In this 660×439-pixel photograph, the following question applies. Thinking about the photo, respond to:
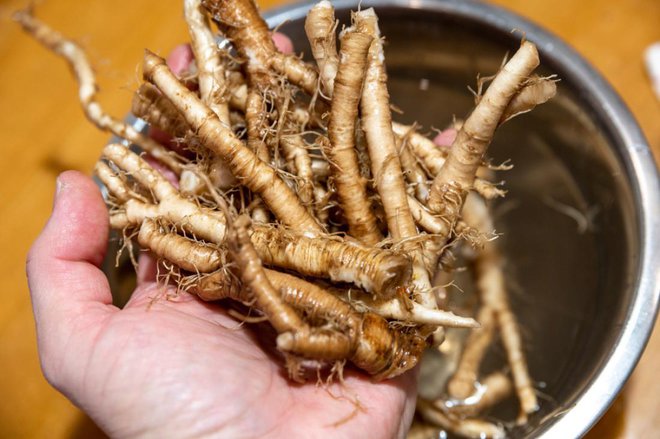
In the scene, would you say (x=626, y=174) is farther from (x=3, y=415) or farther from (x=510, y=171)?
(x=3, y=415)

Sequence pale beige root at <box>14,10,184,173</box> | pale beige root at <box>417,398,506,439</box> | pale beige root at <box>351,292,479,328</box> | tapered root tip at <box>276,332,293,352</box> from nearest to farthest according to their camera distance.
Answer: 1. tapered root tip at <box>276,332,293,352</box>
2. pale beige root at <box>351,292,479,328</box>
3. pale beige root at <box>14,10,184,173</box>
4. pale beige root at <box>417,398,506,439</box>

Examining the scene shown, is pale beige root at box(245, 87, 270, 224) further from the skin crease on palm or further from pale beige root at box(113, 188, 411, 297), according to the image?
the skin crease on palm

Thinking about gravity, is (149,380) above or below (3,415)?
above

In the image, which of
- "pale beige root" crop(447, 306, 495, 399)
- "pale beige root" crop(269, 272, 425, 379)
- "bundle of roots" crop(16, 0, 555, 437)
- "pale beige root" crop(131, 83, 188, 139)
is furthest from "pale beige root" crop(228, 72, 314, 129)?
"pale beige root" crop(447, 306, 495, 399)

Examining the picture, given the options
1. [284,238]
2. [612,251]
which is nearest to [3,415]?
[284,238]

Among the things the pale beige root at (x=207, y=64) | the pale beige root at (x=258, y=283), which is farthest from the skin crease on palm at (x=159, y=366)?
the pale beige root at (x=207, y=64)

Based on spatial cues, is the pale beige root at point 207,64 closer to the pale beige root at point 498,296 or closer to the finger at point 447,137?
the finger at point 447,137

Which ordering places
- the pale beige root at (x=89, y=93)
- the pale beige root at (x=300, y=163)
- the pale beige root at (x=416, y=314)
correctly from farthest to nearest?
1. the pale beige root at (x=89, y=93)
2. the pale beige root at (x=300, y=163)
3. the pale beige root at (x=416, y=314)
